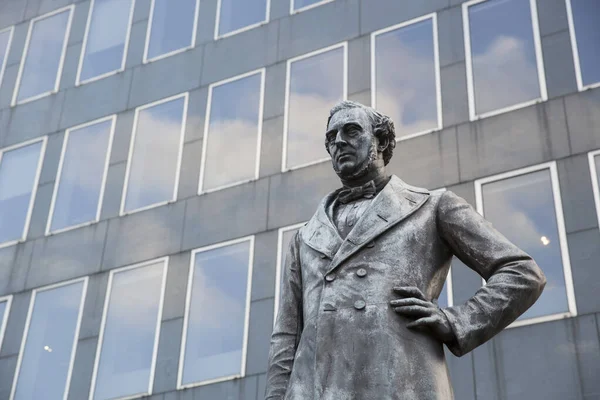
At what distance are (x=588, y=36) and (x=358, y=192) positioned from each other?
1649 centimetres

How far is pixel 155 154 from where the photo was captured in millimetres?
26875

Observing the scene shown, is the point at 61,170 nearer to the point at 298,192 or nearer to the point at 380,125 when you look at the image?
the point at 298,192

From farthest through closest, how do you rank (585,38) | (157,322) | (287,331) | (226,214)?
1. (226,214)
2. (157,322)
3. (585,38)
4. (287,331)

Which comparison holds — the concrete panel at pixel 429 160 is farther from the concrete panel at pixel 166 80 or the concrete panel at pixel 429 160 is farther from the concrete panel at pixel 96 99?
the concrete panel at pixel 96 99

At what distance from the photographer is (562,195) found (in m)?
20.4

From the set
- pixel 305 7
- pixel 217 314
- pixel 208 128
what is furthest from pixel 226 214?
pixel 305 7

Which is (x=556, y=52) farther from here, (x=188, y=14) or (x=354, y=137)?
(x=354, y=137)

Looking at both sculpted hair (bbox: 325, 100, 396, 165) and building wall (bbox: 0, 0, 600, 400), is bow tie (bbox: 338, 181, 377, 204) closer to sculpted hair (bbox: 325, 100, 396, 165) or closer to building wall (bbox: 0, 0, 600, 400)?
sculpted hair (bbox: 325, 100, 396, 165)

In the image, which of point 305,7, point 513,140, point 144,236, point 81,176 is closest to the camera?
point 513,140

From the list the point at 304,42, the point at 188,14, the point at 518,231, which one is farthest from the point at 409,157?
the point at 188,14

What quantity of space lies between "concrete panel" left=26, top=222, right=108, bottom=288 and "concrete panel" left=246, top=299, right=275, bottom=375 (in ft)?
16.8

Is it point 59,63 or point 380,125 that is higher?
point 59,63

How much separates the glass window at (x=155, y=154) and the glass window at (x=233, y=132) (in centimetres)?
91

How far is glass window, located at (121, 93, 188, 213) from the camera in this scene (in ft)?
86.0
